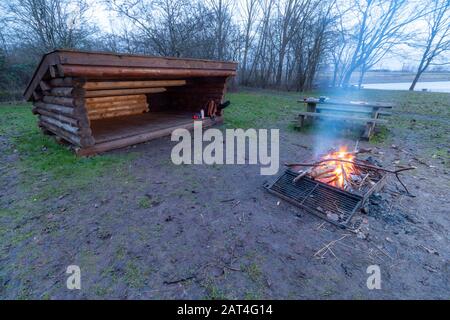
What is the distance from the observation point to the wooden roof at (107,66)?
3436 mm

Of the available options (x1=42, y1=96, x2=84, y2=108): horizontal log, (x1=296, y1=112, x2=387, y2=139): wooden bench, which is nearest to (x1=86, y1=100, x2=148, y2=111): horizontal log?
(x1=42, y1=96, x2=84, y2=108): horizontal log

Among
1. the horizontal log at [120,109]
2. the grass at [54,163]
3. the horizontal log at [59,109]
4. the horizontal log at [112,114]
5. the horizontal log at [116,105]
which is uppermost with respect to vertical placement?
the horizontal log at [59,109]

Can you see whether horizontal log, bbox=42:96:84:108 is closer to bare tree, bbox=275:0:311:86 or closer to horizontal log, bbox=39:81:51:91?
horizontal log, bbox=39:81:51:91

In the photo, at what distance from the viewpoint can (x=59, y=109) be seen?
4.52 meters

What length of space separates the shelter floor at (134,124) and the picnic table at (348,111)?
3.77 m

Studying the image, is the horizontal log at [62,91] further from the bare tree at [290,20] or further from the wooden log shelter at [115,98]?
the bare tree at [290,20]

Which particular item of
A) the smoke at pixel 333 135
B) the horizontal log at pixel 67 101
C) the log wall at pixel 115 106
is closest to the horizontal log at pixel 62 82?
the horizontal log at pixel 67 101

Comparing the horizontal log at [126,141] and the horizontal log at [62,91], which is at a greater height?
the horizontal log at [62,91]

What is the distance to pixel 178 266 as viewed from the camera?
6.49 ft

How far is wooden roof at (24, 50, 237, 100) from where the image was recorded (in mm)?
3436

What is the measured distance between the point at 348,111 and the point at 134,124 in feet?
20.1

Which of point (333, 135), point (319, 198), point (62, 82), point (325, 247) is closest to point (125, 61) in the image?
point (62, 82)

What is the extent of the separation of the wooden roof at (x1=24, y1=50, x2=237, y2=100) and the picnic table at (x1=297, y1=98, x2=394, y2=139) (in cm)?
324

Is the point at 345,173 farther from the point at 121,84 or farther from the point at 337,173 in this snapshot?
the point at 121,84
